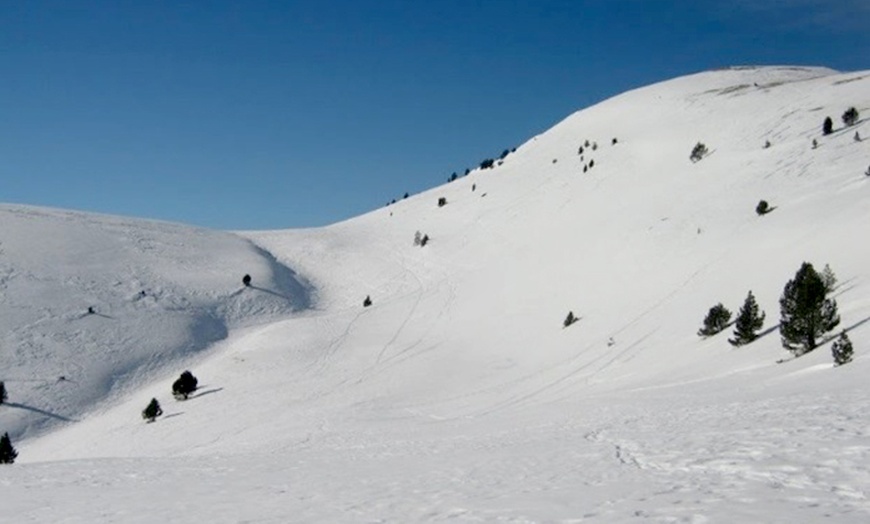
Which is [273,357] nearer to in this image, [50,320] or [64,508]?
[50,320]

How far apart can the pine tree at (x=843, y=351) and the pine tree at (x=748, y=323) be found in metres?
6.97

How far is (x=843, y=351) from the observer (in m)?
20.1

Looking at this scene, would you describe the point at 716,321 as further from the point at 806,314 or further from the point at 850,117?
the point at 850,117

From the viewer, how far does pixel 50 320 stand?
49031 millimetres

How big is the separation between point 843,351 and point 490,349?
2395 cm

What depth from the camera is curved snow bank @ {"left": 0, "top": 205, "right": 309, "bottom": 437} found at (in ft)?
141

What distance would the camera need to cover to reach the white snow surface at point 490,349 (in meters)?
11.3

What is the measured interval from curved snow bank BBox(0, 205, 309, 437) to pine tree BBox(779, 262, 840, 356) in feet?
118

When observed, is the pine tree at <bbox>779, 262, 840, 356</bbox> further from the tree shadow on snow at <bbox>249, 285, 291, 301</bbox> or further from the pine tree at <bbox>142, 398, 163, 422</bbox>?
the tree shadow on snow at <bbox>249, 285, 291, 301</bbox>

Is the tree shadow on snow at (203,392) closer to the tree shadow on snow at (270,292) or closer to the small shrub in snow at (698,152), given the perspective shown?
the tree shadow on snow at (270,292)

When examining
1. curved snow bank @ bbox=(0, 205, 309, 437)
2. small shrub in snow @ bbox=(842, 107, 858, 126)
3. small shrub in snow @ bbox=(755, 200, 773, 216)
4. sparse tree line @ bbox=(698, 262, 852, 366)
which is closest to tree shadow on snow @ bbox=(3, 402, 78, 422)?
curved snow bank @ bbox=(0, 205, 309, 437)

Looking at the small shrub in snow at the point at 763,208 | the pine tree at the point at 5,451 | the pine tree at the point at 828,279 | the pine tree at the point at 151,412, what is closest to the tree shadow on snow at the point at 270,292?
the pine tree at the point at 151,412

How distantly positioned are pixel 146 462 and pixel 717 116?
2981 inches

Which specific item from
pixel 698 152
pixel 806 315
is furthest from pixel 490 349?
pixel 698 152
